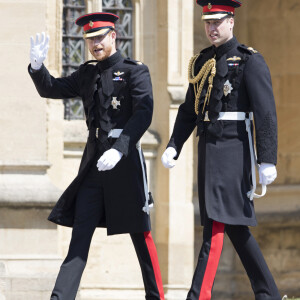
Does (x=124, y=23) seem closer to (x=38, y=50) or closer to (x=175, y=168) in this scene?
(x=175, y=168)

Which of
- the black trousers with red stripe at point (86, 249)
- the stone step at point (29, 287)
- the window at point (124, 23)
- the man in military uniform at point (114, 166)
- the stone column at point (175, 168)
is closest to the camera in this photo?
the black trousers with red stripe at point (86, 249)

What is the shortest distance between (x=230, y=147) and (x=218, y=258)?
2.17 feet

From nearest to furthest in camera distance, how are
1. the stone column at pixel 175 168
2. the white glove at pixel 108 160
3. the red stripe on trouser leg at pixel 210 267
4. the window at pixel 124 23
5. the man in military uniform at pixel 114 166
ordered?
the red stripe on trouser leg at pixel 210 267
the white glove at pixel 108 160
the man in military uniform at pixel 114 166
the stone column at pixel 175 168
the window at pixel 124 23

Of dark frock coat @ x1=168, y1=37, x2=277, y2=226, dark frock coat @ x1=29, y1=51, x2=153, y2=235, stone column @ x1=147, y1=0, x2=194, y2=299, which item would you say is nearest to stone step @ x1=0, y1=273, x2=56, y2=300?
stone column @ x1=147, y1=0, x2=194, y2=299

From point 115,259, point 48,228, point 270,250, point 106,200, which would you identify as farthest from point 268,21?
point 106,200

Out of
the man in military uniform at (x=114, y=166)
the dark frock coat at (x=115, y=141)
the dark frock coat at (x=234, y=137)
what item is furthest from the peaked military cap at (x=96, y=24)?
the dark frock coat at (x=234, y=137)

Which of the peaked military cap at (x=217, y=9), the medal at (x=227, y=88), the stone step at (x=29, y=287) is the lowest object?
the stone step at (x=29, y=287)

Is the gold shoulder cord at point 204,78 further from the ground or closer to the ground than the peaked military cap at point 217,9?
closer to the ground

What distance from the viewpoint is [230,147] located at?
24.6ft

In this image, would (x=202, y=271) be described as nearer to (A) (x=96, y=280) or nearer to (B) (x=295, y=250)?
(A) (x=96, y=280)

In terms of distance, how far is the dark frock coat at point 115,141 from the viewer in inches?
310

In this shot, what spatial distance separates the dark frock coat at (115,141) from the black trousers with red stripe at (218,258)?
2.17 ft

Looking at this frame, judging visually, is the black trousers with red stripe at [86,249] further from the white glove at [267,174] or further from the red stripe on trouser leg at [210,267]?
the white glove at [267,174]

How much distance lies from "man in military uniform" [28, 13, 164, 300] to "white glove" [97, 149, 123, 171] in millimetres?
236
